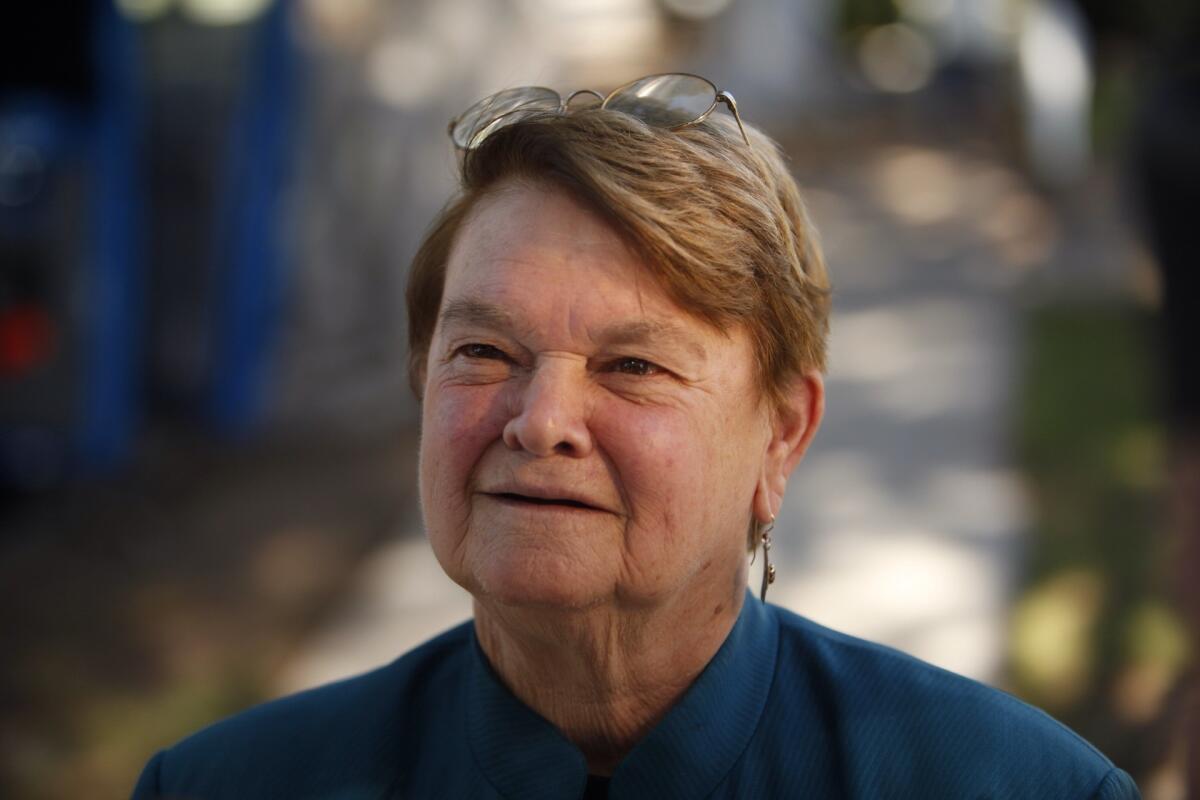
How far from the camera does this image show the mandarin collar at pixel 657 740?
63.2 inches

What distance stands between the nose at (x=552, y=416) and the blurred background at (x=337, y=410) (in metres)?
1.60

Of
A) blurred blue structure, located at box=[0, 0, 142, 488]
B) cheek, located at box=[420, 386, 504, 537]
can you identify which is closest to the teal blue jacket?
cheek, located at box=[420, 386, 504, 537]

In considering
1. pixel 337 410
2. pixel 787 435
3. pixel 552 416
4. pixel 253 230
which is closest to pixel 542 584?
pixel 552 416

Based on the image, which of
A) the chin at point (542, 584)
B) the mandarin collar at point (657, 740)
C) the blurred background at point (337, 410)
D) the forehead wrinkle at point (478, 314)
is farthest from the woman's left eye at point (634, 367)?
the blurred background at point (337, 410)

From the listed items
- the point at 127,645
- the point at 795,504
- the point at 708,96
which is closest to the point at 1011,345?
the point at 795,504

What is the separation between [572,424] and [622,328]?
13cm

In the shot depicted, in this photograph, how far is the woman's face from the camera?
1533mm

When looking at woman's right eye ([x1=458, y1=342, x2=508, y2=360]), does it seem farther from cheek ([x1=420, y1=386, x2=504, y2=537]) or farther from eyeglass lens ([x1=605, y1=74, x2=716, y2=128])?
eyeglass lens ([x1=605, y1=74, x2=716, y2=128])

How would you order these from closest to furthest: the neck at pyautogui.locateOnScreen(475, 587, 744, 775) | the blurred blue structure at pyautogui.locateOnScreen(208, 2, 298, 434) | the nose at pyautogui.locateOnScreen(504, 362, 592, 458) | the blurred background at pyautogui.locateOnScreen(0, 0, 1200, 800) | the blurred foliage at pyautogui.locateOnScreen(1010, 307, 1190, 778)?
the nose at pyautogui.locateOnScreen(504, 362, 592, 458)
the neck at pyautogui.locateOnScreen(475, 587, 744, 775)
the blurred foliage at pyautogui.locateOnScreen(1010, 307, 1190, 778)
the blurred background at pyautogui.locateOnScreen(0, 0, 1200, 800)
the blurred blue structure at pyautogui.locateOnScreen(208, 2, 298, 434)

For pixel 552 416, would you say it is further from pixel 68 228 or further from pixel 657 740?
pixel 68 228

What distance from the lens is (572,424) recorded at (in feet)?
5.01

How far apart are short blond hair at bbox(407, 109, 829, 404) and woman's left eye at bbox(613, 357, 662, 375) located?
0.28 feet

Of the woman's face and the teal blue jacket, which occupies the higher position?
the woman's face

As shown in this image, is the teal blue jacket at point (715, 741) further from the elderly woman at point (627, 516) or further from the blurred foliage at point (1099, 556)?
the blurred foliage at point (1099, 556)
